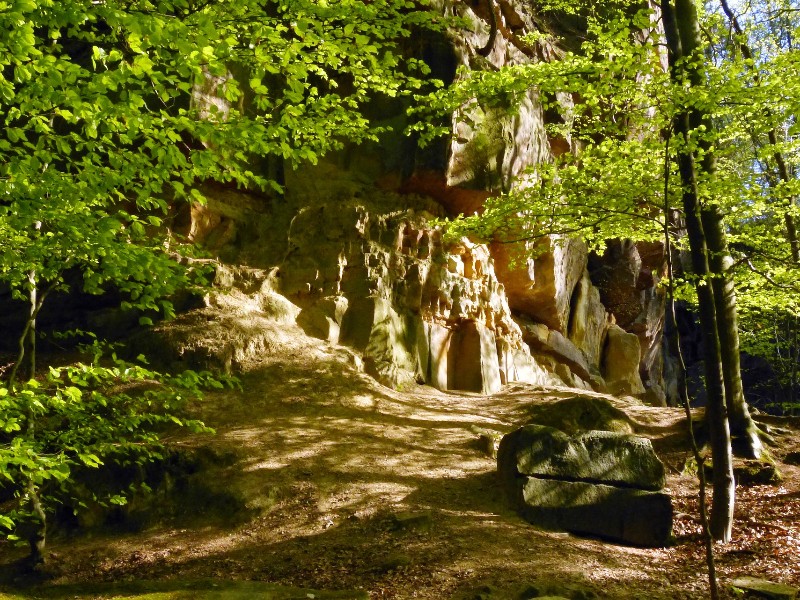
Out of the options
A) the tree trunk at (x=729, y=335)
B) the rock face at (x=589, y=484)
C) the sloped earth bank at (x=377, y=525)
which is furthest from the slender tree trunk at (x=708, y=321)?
the tree trunk at (x=729, y=335)

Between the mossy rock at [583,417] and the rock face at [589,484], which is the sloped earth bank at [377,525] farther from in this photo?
the mossy rock at [583,417]

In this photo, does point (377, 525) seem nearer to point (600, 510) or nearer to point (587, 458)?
point (600, 510)

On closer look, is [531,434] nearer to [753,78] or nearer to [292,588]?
[292,588]

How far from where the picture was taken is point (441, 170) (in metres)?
17.6

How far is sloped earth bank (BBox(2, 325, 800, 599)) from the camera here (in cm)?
651

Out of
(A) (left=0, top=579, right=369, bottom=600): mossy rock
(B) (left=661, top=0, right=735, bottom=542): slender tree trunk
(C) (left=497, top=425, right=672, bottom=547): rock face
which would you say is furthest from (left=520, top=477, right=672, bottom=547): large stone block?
(A) (left=0, top=579, right=369, bottom=600): mossy rock

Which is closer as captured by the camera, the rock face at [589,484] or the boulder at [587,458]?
the rock face at [589,484]

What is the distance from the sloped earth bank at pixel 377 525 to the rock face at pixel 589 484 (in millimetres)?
293

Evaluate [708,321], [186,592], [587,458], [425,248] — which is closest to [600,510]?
[587,458]

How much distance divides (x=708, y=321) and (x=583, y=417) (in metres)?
4.00

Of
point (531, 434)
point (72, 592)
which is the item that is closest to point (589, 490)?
point (531, 434)

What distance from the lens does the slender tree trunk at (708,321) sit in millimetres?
7875

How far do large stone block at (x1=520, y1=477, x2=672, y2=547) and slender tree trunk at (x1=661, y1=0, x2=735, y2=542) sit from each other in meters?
0.70

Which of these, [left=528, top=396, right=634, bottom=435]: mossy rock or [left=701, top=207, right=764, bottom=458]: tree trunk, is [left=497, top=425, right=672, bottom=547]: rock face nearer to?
[left=528, top=396, right=634, bottom=435]: mossy rock
